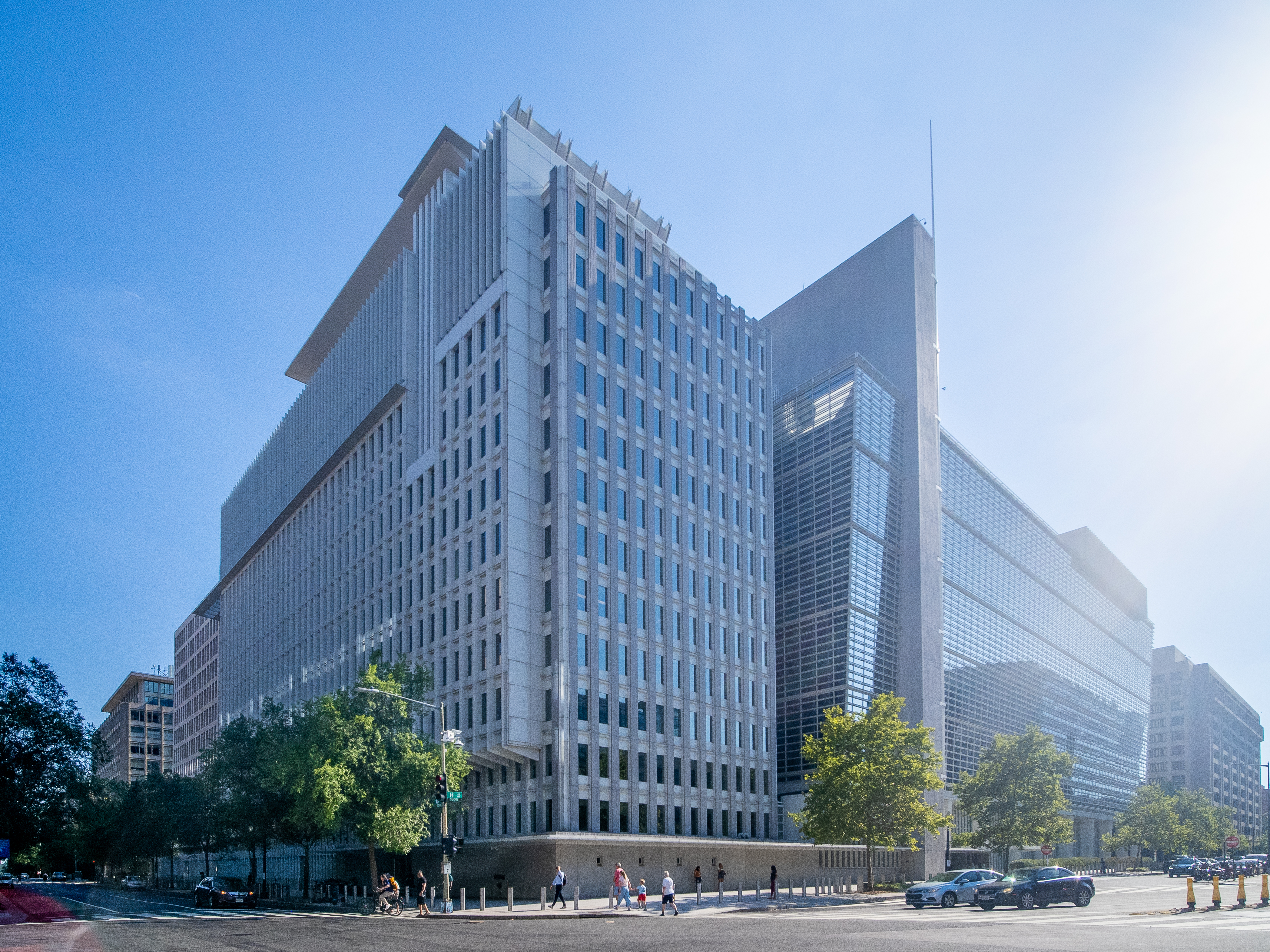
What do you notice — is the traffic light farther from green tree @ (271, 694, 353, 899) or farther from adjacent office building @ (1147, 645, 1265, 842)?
adjacent office building @ (1147, 645, 1265, 842)

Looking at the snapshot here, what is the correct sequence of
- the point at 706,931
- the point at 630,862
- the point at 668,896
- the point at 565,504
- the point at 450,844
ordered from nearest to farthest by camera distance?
the point at 706,931
the point at 668,896
the point at 450,844
the point at 630,862
the point at 565,504

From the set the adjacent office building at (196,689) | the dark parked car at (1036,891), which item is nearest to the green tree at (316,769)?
the dark parked car at (1036,891)

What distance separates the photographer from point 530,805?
5441 cm

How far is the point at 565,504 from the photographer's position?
185 ft

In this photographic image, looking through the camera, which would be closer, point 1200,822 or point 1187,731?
point 1200,822

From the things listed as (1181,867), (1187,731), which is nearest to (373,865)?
(1181,867)

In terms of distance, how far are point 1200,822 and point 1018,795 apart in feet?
274

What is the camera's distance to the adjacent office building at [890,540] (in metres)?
74.2

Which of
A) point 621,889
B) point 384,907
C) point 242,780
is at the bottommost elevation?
point 384,907

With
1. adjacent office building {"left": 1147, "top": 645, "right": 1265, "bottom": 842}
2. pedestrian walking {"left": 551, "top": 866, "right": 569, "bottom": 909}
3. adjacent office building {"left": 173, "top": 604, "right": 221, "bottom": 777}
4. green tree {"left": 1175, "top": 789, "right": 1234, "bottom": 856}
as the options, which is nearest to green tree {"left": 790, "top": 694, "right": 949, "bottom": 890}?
pedestrian walking {"left": 551, "top": 866, "right": 569, "bottom": 909}

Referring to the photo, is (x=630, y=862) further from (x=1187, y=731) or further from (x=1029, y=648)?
(x=1187, y=731)

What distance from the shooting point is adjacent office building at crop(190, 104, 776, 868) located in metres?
55.7

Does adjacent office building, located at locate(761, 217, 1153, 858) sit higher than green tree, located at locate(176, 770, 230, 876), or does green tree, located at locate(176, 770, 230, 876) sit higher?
adjacent office building, located at locate(761, 217, 1153, 858)

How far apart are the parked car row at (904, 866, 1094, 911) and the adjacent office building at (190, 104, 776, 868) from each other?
18.7 metres
